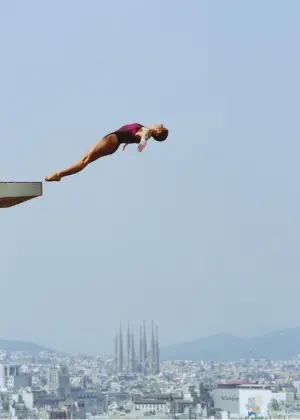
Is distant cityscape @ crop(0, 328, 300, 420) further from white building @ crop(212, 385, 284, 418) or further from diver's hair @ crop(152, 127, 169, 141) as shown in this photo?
diver's hair @ crop(152, 127, 169, 141)

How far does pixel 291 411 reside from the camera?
822 inches

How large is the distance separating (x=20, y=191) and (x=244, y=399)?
1962 centimetres

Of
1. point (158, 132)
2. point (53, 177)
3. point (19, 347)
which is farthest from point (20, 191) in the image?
point (19, 347)

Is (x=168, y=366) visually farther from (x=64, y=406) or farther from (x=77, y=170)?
(x=77, y=170)

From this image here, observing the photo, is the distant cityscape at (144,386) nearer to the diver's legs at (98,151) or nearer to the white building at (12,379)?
the white building at (12,379)

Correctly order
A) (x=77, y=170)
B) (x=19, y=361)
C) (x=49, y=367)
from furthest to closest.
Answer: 1. (x=49, y=367)
2. (x=19, y=361)
3. (x=77, y=170)

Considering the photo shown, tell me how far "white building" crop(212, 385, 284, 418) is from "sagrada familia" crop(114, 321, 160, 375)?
150cm

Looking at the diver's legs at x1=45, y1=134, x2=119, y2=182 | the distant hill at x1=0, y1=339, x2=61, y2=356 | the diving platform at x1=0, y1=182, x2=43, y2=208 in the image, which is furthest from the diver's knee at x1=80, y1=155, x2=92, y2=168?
the distant hill at x1=0, y1=339, x2=61, y2=356

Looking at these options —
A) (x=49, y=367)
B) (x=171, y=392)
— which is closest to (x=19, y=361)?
(x=49, y=367)

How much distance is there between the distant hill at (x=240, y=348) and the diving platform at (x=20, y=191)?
15.5m

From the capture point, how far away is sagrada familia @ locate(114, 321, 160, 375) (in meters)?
19.2

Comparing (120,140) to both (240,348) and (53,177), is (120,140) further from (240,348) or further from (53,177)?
(240,348)

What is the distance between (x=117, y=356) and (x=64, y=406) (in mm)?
1491

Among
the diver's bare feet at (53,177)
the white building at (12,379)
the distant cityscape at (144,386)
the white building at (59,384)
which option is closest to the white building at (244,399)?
the distant cityscape at (144,386)
